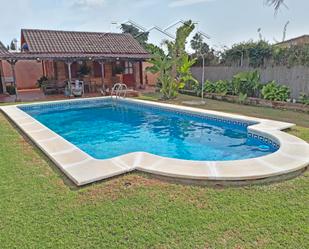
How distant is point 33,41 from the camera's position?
806 inches

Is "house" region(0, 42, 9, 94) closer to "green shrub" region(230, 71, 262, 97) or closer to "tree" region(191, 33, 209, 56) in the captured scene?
"tree" region(191, 33, 209, 56)

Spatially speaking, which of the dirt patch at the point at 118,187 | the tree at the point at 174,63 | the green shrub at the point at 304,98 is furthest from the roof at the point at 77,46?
the dirt patch at the point at 118,187

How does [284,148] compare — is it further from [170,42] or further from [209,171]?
[170,42]

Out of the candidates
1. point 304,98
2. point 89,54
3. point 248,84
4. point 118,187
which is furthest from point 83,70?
point 118,187

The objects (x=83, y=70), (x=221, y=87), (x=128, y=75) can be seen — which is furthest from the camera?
(x=128, y=75)

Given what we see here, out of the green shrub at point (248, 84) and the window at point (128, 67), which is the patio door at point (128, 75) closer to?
the window at point (128, 67)

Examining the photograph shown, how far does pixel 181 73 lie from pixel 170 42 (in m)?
1.96

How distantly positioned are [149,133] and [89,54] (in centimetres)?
1297

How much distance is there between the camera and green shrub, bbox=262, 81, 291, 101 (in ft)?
42.5

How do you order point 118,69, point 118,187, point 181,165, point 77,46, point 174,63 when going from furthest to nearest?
1. point 118,69
2. point 77,46
3. point 174,63
4. point 181,165
5. point 118,187

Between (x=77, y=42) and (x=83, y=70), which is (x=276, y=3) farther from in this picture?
(x=77, y=42)

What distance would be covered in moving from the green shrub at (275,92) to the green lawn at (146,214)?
Result: 29.1 ft

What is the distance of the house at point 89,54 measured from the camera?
2003 cm

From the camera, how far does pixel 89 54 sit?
20.7 meters
